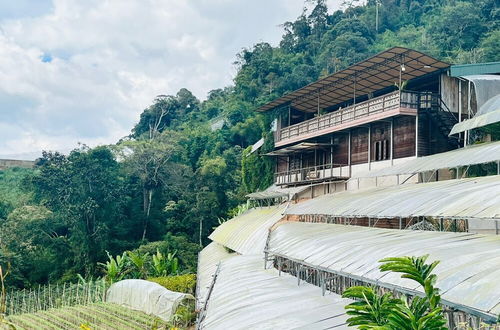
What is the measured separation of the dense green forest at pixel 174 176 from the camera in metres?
32.5

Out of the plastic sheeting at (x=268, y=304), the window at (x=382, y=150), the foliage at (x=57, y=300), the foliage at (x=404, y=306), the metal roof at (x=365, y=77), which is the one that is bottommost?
the foliage at (x=57, y=300)

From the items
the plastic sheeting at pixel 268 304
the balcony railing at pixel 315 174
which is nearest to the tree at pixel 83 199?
the balcony railing at pixel 315 174

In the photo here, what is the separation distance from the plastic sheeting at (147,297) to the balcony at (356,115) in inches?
427

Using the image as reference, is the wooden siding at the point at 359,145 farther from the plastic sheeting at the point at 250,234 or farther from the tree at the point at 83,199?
the tree at the point at 83,199

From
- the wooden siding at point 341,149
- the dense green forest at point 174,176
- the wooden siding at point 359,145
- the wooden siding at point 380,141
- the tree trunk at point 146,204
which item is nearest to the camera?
the wooden siding at point 380,141

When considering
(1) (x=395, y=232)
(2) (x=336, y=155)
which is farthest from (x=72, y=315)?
(2) (x=336, y=155)

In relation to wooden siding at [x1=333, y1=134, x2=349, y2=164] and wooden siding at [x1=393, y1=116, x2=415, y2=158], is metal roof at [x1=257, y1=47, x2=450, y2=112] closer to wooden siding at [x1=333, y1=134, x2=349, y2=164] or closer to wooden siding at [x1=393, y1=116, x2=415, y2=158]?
wooden siding at [x1=393, y1=116, x2=415, y2=158]

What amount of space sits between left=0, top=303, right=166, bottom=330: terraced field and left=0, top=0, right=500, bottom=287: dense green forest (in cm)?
1056

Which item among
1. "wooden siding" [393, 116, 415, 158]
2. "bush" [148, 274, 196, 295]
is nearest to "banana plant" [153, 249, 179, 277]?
"bush" [148, 274, 196, 295]

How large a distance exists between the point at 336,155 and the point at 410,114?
6.84 metres

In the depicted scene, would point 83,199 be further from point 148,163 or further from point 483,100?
point 483,100

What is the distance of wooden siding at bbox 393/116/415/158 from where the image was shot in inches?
784

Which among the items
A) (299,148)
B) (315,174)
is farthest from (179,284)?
(299,148)

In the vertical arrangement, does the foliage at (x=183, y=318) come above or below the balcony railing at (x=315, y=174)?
below
